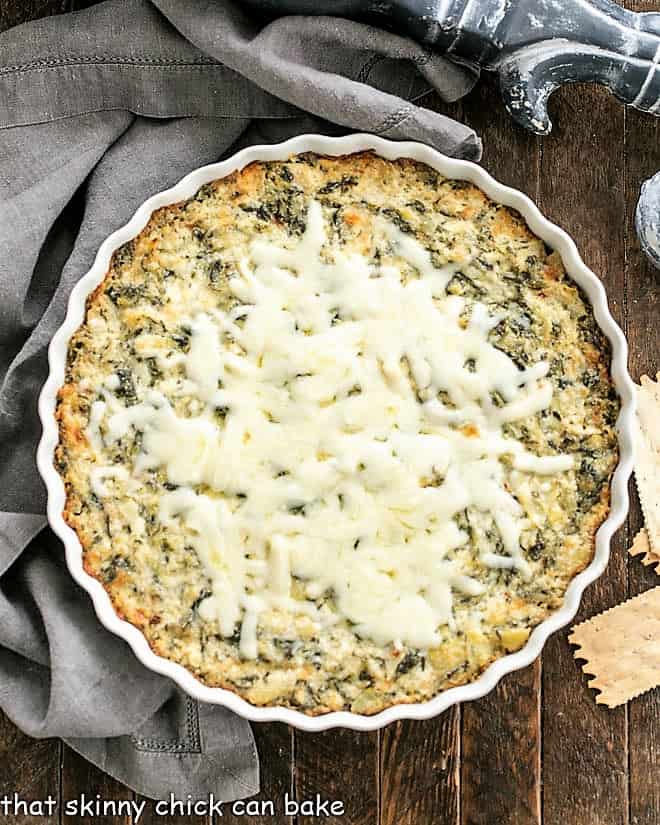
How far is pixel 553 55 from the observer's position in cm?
225

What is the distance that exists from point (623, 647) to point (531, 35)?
4.21 ft

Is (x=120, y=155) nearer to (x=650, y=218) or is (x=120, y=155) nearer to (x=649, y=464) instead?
(x=650, y=218)

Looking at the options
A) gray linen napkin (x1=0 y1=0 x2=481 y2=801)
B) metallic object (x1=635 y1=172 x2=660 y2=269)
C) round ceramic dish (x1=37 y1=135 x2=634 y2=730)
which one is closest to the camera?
round ceramic dish (x1=37 y1=135 x2=634 y2=730)

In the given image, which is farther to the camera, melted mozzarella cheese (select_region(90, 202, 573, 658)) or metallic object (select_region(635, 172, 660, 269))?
A: metallic object (select_region(635, 172, 660, 269))

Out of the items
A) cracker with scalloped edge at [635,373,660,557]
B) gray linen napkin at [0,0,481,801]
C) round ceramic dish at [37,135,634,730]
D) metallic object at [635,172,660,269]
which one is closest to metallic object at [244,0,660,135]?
gray linen napkin at [0,0,481,801]

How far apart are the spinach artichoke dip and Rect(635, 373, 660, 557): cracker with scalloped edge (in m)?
0.29

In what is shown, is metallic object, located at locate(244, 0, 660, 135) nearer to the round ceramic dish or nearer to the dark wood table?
the round ceramic dish

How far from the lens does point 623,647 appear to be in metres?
2.33

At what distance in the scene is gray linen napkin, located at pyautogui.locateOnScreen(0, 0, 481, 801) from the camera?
2195mm

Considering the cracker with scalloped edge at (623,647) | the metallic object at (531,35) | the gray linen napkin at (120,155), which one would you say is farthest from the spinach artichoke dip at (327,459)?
the metallic object at (531,35)

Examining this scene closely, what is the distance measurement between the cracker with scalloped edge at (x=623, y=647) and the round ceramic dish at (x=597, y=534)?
36 cm

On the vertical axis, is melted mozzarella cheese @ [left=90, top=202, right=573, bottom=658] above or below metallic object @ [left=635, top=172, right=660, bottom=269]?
below

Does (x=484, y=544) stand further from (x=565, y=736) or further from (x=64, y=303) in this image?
(x=64, y=303)

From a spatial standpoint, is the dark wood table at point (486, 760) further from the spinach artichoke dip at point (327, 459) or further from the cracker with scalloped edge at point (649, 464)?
the spinach artichoke dip at point (327, 459)
